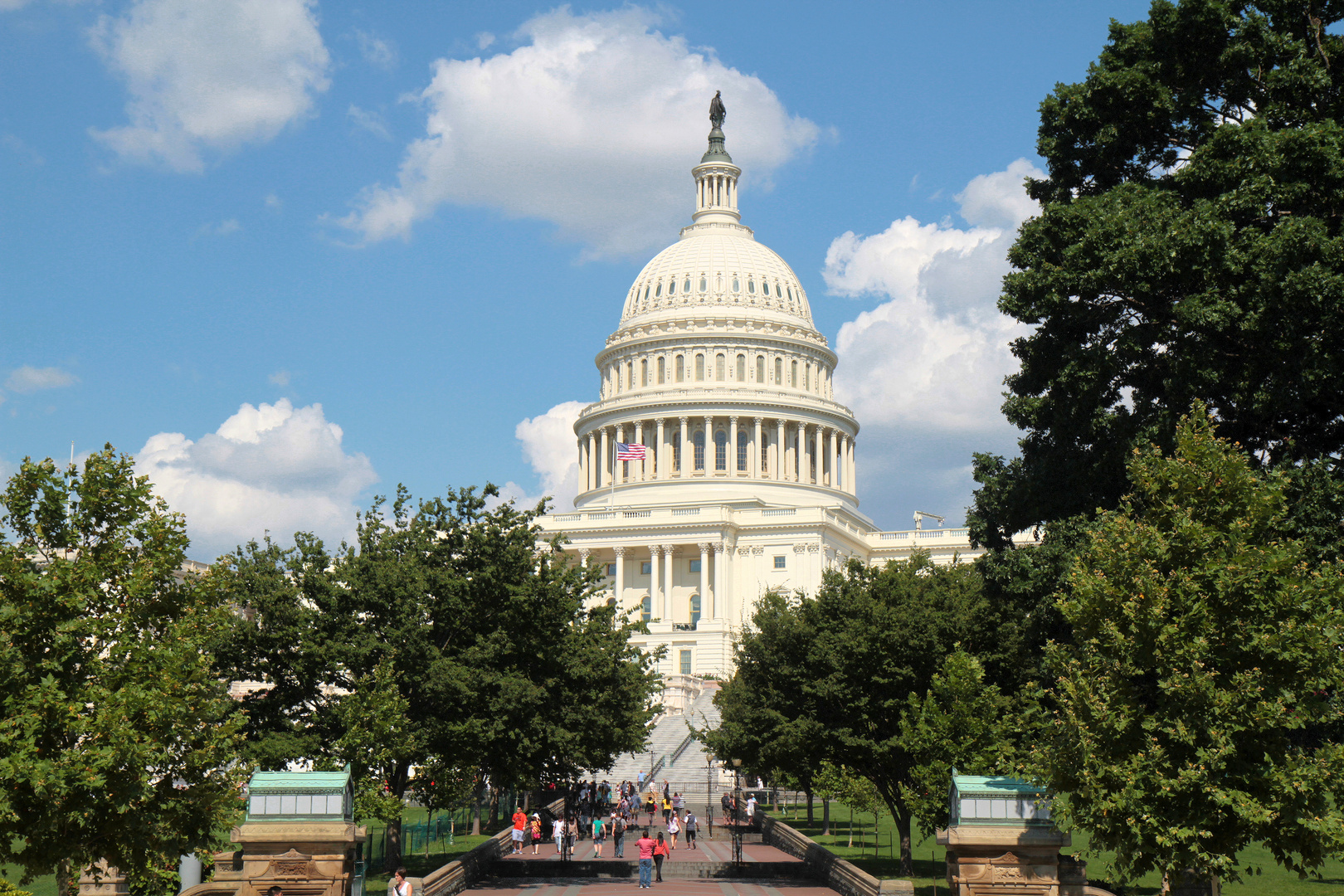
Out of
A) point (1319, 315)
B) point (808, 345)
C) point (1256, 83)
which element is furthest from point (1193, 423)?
point (808, 345)

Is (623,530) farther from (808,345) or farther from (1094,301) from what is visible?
(1094,301)

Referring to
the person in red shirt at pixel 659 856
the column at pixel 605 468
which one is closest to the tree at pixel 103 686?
the person in red shirt at pixel 659 856

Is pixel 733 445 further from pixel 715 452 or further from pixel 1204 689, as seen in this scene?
pixel 1204 689

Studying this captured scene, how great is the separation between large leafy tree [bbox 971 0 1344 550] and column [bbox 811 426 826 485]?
86.2 m

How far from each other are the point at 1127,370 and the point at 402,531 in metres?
18.0

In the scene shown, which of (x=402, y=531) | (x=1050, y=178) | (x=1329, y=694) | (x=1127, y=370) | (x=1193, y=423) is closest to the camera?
(x=1193, y=423)

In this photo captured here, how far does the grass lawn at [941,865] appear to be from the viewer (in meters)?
28.7

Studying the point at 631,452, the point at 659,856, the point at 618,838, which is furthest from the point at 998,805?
the point at 631,452

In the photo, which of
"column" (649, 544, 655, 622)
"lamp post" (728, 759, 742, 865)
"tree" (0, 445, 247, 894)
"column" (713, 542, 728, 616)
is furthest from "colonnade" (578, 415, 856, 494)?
"tree" (0, 445, 247, 894)

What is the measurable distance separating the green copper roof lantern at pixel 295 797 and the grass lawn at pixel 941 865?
417 inches

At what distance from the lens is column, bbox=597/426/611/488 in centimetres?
12019

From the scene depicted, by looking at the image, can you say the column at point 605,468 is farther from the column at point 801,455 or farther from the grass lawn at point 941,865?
the grass lawn at point 941,865

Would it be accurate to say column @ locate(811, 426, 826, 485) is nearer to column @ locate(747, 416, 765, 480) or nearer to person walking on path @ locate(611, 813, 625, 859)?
column @ locate(747, 416, 765, 480)

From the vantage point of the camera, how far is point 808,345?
12081cm
